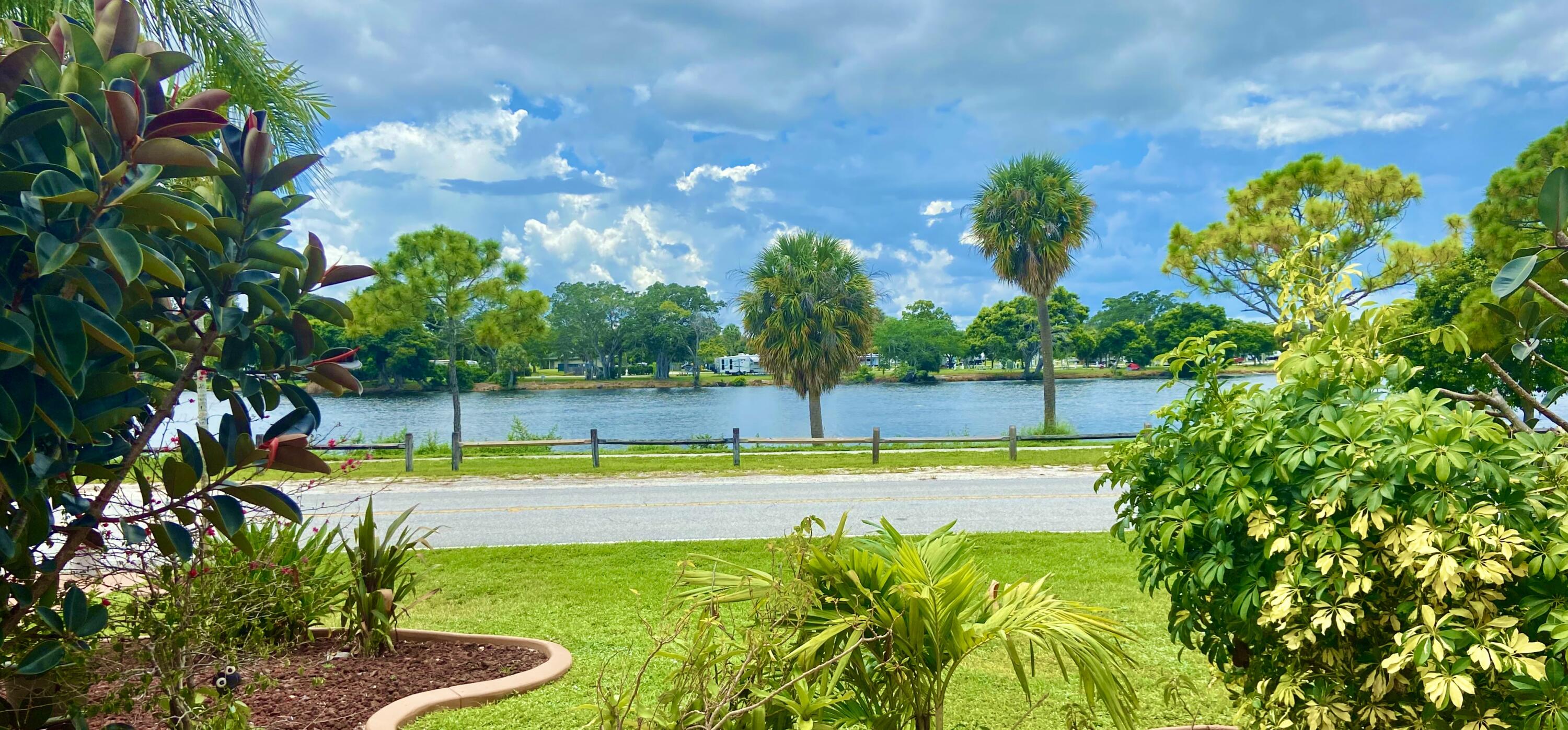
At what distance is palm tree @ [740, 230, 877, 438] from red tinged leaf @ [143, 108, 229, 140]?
2486 centimetres

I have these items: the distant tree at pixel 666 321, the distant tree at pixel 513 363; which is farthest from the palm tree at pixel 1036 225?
the distant tree at pixel 666 321

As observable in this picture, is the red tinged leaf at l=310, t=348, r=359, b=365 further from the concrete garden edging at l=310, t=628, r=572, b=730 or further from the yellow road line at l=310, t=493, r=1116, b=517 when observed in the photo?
the yellow road line at l=310, t=493, r=1116, b=517

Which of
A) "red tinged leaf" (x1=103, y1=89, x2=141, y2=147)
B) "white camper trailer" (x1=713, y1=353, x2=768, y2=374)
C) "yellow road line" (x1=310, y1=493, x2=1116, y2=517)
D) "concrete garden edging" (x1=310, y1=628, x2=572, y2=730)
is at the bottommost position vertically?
"yellow road line" (x1=310, y1=493, x2=1116, y2=517)

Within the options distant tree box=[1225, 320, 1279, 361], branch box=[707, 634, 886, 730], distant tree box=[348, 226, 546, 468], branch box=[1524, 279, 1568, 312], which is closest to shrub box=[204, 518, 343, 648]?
branch box=[707, 634, 886, 730]

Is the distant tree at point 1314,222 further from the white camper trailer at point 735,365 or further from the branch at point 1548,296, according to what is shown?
the white camper trailer at point 735,365

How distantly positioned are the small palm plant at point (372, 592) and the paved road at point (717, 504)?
167 inches

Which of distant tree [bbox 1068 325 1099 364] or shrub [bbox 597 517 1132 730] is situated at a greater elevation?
distant tree [bbox 1068 325 1099 364]

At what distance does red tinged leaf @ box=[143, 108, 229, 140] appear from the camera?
7.52ft

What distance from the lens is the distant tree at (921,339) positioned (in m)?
92.4

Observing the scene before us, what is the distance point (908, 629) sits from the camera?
2348 millimetres

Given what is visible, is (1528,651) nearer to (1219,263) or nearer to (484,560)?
(484,560)

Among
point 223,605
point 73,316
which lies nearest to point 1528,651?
point 73,316

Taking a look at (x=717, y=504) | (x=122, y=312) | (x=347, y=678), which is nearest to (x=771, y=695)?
(x=122, y=312)

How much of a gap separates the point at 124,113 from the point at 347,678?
3173mm
